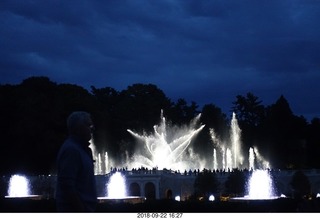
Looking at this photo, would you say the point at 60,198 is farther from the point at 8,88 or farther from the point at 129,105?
the point at 129,105

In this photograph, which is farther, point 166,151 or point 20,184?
point 166,151

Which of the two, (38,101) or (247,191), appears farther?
(38,101)

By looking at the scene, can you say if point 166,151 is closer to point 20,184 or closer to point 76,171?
point 20,184

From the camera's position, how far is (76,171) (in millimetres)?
3967

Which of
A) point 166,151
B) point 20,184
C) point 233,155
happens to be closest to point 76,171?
point 20,184

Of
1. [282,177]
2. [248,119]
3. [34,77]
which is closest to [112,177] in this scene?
[282,177]

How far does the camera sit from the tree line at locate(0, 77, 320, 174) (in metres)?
44.7

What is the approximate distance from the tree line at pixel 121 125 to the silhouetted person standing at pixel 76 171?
40963mm

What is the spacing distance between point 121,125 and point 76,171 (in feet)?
169

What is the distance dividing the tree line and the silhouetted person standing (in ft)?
134

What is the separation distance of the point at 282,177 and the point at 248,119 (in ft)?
86.8

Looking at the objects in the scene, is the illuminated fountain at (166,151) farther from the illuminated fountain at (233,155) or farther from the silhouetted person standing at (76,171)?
the silhouetted person standing at (76,171)

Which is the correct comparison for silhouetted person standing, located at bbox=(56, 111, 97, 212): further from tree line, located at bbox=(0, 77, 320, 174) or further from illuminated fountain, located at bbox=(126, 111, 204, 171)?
illuminated fountain, located at bbox=(126, 111, 204, 171)

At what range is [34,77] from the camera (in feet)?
186
